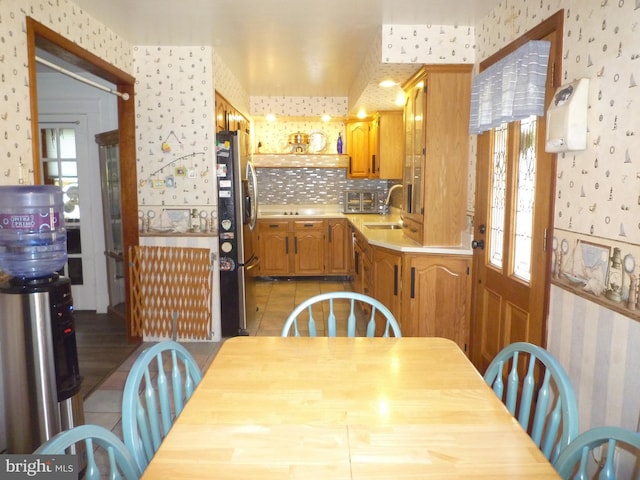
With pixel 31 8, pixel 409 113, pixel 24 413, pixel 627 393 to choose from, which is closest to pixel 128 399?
pixel 24 413

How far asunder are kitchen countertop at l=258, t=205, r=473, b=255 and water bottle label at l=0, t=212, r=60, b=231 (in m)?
2.18

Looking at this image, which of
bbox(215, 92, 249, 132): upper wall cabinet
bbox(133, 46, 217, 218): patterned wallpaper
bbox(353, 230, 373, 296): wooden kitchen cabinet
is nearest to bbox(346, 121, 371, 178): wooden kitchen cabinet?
bbox(353, 230, 373, 296): wooden kitchen cabinet

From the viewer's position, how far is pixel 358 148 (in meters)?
6.01

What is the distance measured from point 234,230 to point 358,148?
2.86 metres

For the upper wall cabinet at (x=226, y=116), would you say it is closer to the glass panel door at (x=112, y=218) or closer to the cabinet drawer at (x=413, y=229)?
the glass panel door at (x=112, y=218)

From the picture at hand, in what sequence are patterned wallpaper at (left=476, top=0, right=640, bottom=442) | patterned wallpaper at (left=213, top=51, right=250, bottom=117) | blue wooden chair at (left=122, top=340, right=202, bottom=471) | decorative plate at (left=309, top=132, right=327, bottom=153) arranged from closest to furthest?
blue wooden chair at (left=122, top=340, right=202, bottom=471) < patterned wallpaper at (left=476, top=0, right=640, bottom=442) < patterned wallpaper at (left=213, top=51, right=250, bottom=117) < decorative plate at (left=309, top=132, right=327, bottom=153)

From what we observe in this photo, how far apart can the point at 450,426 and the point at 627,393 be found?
37.1 inches

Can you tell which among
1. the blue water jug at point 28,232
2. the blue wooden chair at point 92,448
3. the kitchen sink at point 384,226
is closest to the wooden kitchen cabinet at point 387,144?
the kitchen sink at point 384,226

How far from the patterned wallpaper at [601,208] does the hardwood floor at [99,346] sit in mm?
2796

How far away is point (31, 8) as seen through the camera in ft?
7.41

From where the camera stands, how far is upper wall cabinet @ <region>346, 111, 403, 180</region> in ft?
17.7

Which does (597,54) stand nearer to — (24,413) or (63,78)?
(24,413)

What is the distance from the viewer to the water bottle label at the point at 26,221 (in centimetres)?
187

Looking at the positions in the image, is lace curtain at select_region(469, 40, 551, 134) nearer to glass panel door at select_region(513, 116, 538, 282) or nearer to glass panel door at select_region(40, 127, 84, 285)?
glass panel door at select_region(513, 116, 538, 282)
